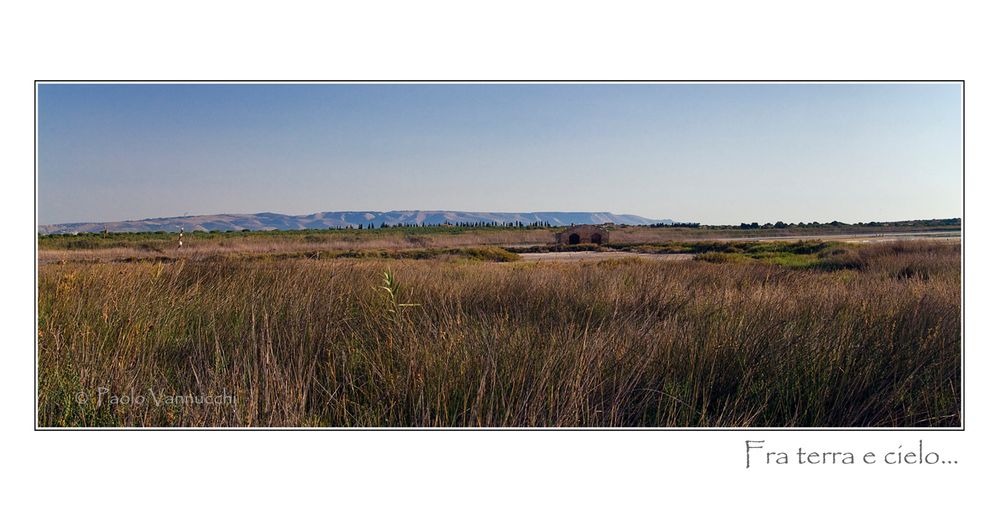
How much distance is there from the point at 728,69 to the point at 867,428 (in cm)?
219

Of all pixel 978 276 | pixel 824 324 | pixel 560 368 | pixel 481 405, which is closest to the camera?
pixel 481 405

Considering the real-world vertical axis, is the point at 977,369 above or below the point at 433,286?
below

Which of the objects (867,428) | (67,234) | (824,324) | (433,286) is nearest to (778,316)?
(824,324)

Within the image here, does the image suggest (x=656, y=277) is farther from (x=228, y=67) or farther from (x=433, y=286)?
(x=228, y=67)

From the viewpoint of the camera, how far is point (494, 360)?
332 centimetres

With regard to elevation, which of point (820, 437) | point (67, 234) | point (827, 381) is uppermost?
point (67, 234)

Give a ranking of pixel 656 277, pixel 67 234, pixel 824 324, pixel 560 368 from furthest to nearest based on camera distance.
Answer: pixel 656 277, pixel 67 234, pixel 824 324, pixel 560 368

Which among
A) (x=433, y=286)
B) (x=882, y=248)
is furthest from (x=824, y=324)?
(x=882, y=248)

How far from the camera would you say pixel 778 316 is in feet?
15.2

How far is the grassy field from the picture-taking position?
3320mm

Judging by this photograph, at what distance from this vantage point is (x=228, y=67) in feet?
12.8

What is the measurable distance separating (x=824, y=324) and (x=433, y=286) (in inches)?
135

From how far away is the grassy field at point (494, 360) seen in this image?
332 cm

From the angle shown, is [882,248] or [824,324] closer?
[824,324]
